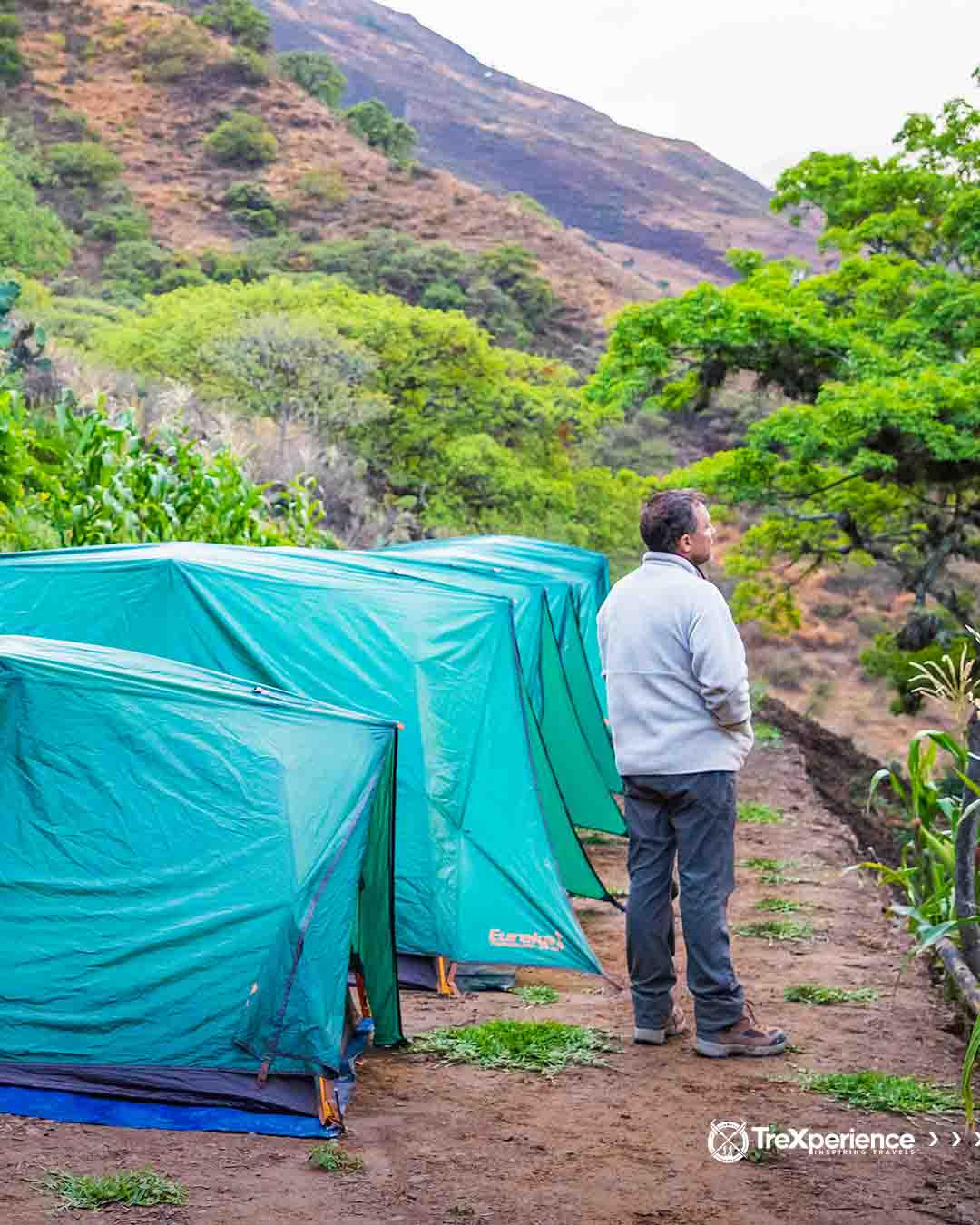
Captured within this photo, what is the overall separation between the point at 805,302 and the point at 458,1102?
1527 centimetres

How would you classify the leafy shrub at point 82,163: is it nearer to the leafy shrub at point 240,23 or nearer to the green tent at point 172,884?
the leafy shrub at point 240,23

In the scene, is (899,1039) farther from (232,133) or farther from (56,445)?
(232,133)

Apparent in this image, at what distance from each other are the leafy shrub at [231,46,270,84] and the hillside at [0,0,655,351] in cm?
15

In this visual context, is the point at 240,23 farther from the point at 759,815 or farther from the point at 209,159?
the point at 759,815

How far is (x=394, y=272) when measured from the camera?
168 feet

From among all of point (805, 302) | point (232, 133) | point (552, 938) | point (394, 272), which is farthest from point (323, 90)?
point (552, 938)

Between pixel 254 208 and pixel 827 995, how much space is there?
56.6 meters

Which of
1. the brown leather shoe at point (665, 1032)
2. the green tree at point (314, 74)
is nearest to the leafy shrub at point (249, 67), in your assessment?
the green tree at point (314, 74)

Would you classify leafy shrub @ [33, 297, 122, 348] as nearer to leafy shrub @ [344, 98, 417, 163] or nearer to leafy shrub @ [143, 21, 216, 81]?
leafy shrub @ [143, 21, 216, 81]

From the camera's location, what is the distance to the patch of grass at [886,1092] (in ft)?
14.1

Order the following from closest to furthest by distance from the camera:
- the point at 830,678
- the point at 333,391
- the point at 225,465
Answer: the point at 225,465
the point at 333,391
the point at 830,678

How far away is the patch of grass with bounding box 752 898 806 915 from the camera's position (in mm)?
7461

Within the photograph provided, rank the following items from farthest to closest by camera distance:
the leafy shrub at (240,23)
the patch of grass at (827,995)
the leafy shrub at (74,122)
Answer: the leafy shrub at (240,23) < the leafy shrub at (74,122) < the patch of grass at (827,995)

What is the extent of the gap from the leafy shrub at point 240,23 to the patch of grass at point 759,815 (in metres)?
65.1
